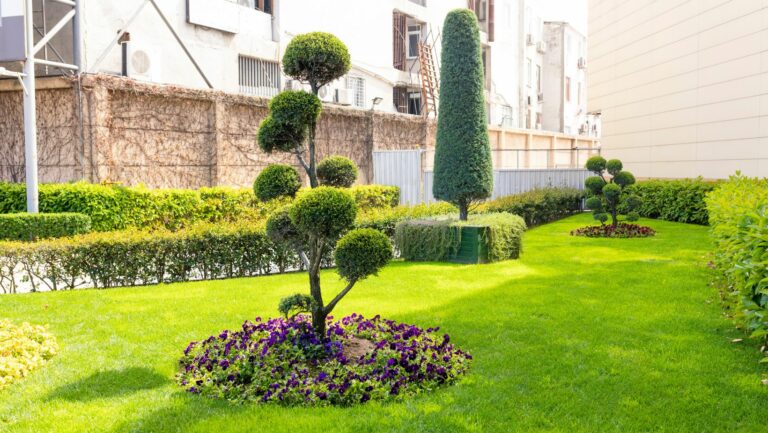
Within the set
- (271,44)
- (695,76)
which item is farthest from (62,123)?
(695,76)

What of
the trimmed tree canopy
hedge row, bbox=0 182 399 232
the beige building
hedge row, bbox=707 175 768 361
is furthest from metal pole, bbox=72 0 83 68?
the beige building

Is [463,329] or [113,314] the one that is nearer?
[463,329]

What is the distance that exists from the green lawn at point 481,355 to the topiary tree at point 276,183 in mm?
1813

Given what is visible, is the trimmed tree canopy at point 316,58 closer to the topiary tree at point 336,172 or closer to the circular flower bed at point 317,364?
the topiary tree at point 336,172

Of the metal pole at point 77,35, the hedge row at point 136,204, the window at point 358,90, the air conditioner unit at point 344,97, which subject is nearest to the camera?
the hedge row at point 136,204

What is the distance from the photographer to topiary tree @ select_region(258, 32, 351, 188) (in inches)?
242

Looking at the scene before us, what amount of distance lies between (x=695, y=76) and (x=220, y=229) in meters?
15.8

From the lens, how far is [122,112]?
44.7 feet

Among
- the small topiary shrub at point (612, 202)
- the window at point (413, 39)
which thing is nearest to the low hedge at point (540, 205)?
the small topiary shrub at point (612, 202)

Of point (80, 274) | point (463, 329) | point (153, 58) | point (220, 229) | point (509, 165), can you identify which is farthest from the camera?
point (509, 165)

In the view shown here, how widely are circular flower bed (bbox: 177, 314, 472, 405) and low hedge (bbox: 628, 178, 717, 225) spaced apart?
13069 millimetres

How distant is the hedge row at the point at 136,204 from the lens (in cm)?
1204

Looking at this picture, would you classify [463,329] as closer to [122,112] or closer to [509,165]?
[122,112]

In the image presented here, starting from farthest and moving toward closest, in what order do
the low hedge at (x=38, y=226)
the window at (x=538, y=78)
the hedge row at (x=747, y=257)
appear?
the window at (x=538, y=78) < the low hedge at (x=38, y=226) < the hedge row at (x=747, y=257)
